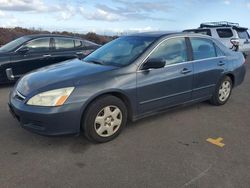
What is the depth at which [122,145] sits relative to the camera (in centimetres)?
410

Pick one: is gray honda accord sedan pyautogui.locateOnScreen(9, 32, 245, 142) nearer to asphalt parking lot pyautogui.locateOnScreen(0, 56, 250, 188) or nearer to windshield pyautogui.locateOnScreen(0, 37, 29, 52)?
asphalt parking lot pyautogui.locateOnScreen(0, 56, 250, 188)

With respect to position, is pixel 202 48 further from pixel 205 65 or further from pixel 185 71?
pixel 185 71

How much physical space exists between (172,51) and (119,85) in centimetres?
131

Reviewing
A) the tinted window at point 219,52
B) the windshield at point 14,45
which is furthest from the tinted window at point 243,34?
the windshield at point 14,45

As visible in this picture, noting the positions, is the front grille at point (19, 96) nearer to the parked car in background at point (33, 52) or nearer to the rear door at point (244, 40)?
the parked car in background at point (33, 52)

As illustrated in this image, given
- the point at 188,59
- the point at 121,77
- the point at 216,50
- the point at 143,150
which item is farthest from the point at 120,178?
the point at 216,50

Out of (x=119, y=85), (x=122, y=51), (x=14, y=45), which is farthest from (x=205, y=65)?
(x=14, y=45)

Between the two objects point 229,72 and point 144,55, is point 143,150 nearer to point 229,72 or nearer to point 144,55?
point 144,55

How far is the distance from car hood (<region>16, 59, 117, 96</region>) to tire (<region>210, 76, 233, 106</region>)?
8.25ft

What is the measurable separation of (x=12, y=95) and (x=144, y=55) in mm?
2024

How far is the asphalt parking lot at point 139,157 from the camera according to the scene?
319 centimetres

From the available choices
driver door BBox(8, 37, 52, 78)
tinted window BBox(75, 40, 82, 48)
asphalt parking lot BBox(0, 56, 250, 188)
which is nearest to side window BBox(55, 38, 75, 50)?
tinted window BBox(75, 40, 82, 48)

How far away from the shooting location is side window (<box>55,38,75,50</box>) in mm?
8424

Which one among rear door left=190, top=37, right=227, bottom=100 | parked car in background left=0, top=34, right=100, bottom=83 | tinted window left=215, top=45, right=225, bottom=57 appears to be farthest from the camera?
parked car in background left=0, top=34, right=100, bottom=83
